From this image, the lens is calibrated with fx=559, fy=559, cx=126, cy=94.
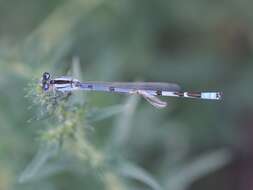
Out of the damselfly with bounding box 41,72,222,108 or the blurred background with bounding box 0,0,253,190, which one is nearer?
the damselfly with bounding box 41,72,222,108

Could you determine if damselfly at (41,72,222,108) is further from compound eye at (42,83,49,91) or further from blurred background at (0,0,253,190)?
blurred background at (0,0,253,190)

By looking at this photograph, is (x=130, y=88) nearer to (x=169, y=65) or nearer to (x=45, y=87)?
(x=45, y=87)

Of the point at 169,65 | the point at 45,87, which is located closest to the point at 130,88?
the point at 45,87

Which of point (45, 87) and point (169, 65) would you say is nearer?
point (45, 87)

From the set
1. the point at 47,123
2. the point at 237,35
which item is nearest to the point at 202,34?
the point at 237,35

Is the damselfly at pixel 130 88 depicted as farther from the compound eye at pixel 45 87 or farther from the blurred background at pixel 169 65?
the blurred background at pixel 169 65

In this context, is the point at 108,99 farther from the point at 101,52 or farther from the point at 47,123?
the point at 47,123

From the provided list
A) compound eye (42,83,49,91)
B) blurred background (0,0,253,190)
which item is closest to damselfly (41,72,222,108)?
compound eye (42,83,49,91)

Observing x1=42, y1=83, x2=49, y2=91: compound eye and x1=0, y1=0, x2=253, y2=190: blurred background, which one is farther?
x1=0, y1=0, x2=253, y2=190: blurred background
